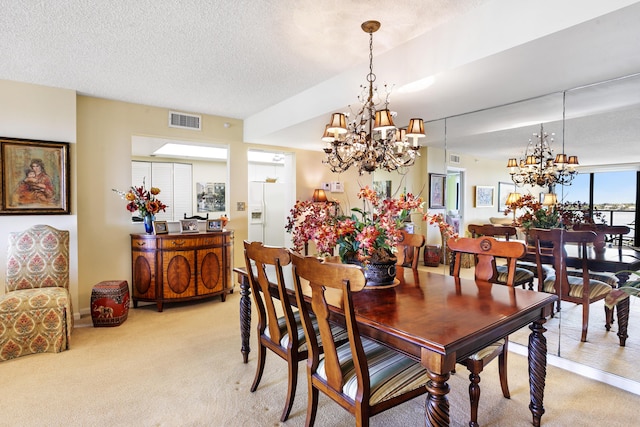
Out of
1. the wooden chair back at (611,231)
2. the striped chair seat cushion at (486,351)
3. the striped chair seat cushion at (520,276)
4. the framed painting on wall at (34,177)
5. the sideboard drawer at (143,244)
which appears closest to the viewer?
the striped chair seat cushion at (486,351)

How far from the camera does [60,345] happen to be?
9.48ft

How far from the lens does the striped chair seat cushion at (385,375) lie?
1.48 metres

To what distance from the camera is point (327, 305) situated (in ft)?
4.96

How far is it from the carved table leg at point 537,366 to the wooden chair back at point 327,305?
3.37 feet

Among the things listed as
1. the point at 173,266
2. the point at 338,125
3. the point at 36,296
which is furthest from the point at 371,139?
the point at 36,296

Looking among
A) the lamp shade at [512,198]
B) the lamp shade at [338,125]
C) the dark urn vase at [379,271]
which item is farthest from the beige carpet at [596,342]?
the lamp shade at [338,125]

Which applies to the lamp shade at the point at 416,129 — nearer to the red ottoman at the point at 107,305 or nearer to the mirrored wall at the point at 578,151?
the mirrored wall at the point at 578,151

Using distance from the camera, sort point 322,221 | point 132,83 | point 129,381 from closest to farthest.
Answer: point 322,221 < point 129,381 < point 132,83

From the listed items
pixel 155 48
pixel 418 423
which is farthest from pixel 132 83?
pixel 418 423

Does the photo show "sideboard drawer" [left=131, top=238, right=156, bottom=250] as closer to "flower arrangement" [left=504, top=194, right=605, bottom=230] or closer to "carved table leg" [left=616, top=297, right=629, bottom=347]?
"flower arrangement" [left=504, top=194, right=605, bottom=230]

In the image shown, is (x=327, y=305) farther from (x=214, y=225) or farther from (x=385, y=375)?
(x=214, y=225)

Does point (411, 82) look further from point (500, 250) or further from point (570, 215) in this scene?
point (570, 215)

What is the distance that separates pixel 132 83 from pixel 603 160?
4282 mm

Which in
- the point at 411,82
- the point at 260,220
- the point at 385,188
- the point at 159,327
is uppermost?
the point at 411,82
